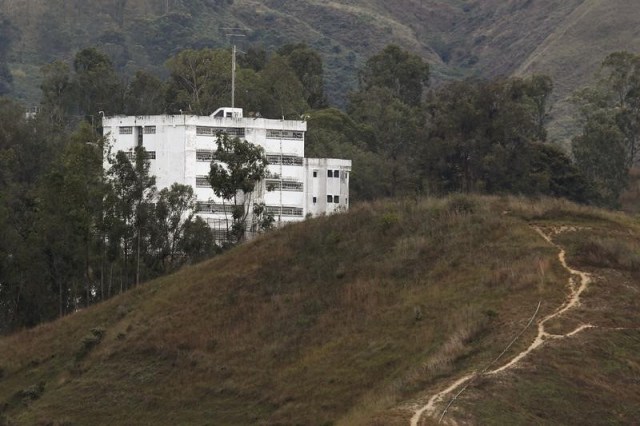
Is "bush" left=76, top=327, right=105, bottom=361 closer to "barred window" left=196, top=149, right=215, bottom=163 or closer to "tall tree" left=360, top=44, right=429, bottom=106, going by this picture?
"barred window" left=196, top=149, right=215, bottom=163

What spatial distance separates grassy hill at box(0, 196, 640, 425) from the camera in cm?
3725

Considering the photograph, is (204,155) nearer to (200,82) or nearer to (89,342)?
(200,82)

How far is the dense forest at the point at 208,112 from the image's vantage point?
208ft

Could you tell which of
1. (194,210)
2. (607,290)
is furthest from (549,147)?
(607,290)

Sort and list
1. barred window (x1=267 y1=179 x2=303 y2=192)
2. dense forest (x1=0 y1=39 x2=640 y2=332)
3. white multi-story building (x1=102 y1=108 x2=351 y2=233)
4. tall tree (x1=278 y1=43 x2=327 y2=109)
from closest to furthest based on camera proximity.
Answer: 1. dense forest (x1=0 y1=39 x2=640 y2=332)
2. white multi-story building (x1=102 y1=108 x2=351 y2=233)
3. barred window (x1=267 y1=179 x2=303 y2=192)
4. tall tree (x1=278 y1=43 x2=327 y2=109)

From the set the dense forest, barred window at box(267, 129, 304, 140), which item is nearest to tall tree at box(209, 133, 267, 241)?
the dense forest

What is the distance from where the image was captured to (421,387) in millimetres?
36812

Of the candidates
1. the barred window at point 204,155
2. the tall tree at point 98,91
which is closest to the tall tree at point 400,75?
the tall tree at point 98,91

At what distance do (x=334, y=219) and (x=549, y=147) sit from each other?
38.6 metres

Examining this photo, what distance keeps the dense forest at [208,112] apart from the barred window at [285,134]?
592 cm

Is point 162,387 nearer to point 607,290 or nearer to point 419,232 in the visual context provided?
point 419,232

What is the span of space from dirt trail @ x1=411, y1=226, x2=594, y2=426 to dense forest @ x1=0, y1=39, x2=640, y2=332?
77.4ft

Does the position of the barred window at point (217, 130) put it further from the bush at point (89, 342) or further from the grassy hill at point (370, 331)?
the bush at point (89, 342)

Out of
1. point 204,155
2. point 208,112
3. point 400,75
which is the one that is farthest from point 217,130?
point 400,75
